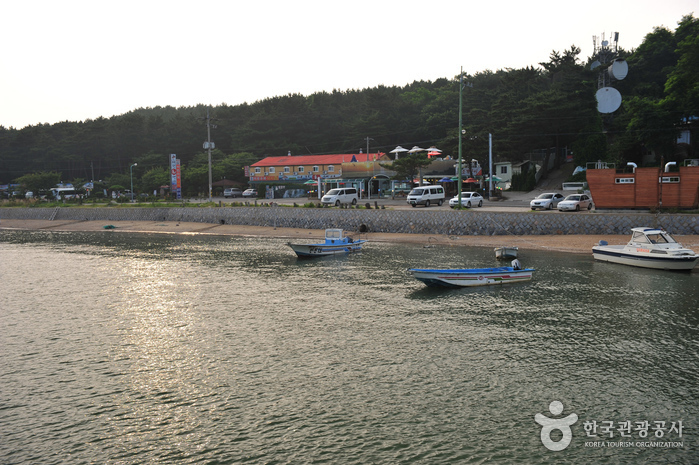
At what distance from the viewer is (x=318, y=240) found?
4703 centimetres

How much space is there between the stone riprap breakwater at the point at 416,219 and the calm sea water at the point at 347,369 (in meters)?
11.1

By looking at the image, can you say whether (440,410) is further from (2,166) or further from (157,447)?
(2,166)

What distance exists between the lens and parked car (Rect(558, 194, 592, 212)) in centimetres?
4688

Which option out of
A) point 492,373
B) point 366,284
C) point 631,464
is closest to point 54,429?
point 492,373

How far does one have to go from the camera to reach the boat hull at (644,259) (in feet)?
92.5

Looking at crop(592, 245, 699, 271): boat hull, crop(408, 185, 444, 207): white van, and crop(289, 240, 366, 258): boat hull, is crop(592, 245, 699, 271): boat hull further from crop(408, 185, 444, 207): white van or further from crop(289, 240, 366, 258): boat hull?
crop(408, 185, 444, 207): white van

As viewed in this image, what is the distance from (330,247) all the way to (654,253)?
69.0 ft

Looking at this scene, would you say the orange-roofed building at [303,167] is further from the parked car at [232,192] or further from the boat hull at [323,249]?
the boat hull at [323,249]

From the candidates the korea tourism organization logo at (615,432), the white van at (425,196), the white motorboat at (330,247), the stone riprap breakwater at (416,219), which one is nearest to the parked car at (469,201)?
the white van at (425,196)

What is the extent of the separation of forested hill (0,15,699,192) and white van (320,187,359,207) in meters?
18.6

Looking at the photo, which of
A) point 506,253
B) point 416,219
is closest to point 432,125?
point 416,219

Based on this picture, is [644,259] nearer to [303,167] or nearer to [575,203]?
[575,203]

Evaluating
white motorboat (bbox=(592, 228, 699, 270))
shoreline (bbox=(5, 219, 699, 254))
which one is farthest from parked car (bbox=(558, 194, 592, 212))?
white motorboat (bbox=(592, 228, 699, 270))

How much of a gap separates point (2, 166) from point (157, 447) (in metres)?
150
